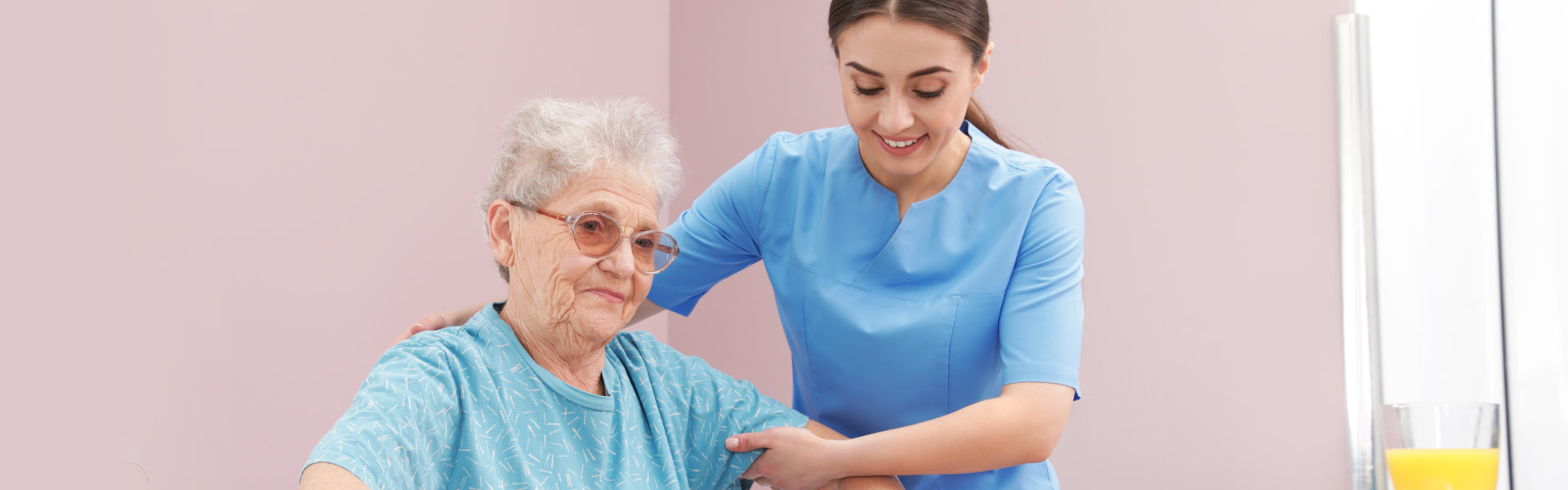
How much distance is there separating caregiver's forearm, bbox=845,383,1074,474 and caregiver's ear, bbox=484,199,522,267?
0.52 m

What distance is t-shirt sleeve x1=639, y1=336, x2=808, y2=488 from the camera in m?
1.51

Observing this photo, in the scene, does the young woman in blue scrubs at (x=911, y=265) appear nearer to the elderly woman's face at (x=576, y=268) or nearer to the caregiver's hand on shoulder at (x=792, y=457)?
the caregiver's hand on shoulder at (x=792, y=457)

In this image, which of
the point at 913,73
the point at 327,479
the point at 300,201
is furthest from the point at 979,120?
the point at 300,201

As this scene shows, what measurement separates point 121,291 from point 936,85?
1336mm

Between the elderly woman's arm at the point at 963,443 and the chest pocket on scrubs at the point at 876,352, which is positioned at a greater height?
the chest pocket on scrubs at the point at 876,352

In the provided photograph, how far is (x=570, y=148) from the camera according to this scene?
4.47ft

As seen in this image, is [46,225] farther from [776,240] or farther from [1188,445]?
[1188,445]

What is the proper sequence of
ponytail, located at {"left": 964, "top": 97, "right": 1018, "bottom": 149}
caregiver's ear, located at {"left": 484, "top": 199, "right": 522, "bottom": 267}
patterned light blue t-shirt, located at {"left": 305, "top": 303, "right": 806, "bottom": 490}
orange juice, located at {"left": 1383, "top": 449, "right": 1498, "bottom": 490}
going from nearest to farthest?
patterned light blue t-shirt, located at {"left": 305, "top": 303, "right": 806, "bottom": 490}, caregiver's ear, located at {"left": 484, "top": 199, "right": 522, "bottom": 267}, orange juice, located at {"left": 1383, "top": 449, "right": 1498, "bottom": 490}, ponytail, located at {"left": 964, "top": 97, "right": 1018, "bottom": 149}


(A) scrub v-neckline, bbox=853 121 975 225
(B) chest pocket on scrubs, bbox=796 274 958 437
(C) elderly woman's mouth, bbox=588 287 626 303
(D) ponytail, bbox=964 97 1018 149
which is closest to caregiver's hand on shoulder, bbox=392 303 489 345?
(C) elderly woman's mouth, bbox=588 287 626 303

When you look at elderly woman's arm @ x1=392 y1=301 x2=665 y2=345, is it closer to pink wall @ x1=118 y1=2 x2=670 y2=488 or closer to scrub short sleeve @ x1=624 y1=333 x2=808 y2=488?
scrub short sleeve @ x1=624 y1=333 x2=808 y2=488

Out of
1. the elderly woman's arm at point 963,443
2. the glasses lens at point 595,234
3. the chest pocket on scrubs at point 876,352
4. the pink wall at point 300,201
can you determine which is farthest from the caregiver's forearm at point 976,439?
the pink wall at point 300,201

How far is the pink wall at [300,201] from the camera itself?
216cm

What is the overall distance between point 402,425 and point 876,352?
2.23 ft

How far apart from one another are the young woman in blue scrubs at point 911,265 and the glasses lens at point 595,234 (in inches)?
12.3
